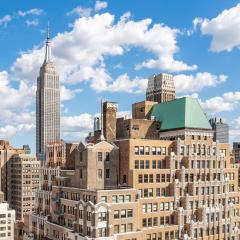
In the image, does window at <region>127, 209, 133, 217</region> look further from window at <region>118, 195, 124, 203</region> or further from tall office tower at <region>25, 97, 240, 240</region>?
window at <region>118, 195, 124, 203</region>

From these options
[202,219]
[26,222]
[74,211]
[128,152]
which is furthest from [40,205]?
[202,219]

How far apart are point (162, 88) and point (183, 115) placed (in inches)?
2305

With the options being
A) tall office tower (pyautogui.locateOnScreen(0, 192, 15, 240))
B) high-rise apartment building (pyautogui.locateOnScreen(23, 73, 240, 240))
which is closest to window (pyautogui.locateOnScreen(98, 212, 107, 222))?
high-rise apartment building (pyautogui.locateOnScreen(23, 73, 240, 240))

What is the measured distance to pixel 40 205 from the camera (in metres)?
133

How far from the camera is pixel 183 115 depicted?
11362cm

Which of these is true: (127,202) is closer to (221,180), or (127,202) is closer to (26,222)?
(221,180)

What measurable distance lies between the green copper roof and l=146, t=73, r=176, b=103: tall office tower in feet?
158

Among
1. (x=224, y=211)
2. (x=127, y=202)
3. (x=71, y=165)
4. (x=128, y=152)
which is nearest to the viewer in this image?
(x=127, y=202)

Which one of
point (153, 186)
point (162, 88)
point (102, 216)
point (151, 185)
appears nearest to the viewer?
point (102, 216)

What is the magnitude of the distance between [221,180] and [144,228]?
2854 centimetres

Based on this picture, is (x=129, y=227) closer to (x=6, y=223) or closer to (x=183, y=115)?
(x=183, y=115)

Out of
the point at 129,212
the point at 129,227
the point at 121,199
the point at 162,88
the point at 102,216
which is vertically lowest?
the point at 129,227

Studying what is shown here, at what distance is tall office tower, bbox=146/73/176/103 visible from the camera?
558 ft

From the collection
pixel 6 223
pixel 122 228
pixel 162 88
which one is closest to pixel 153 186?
pixel 122 228
